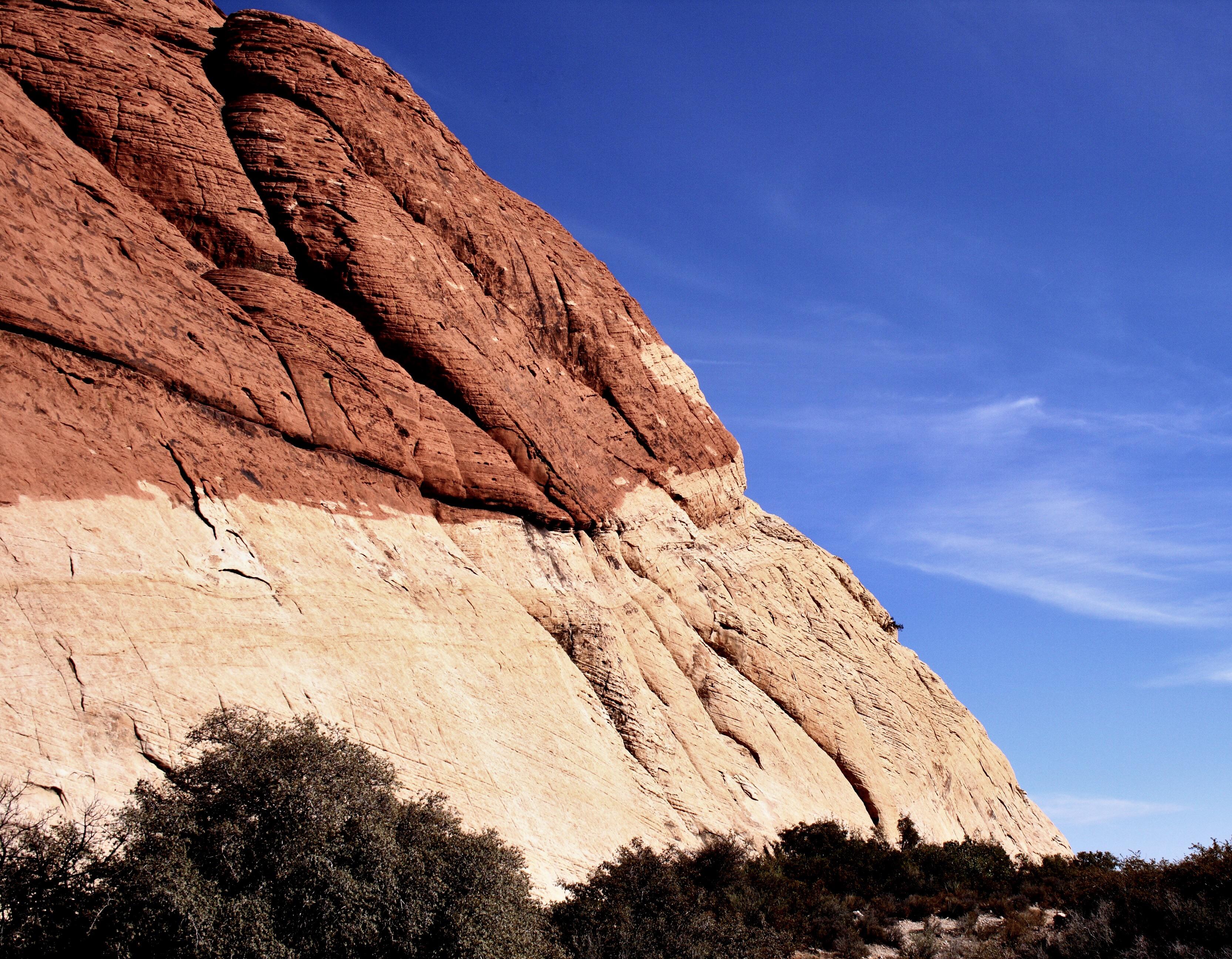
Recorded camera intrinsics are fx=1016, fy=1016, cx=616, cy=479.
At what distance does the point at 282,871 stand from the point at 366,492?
9973 millimetres

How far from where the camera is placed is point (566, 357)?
31250mm

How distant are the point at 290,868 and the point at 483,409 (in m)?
14.3

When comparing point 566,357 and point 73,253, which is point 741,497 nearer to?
point 566,357

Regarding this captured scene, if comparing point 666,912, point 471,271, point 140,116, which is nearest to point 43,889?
point 666,912

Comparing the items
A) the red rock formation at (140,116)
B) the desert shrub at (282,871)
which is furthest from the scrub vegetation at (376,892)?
the red rock formation at (140,116)

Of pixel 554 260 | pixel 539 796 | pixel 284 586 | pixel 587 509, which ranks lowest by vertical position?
pixel 539 796

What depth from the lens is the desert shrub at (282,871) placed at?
11.4m

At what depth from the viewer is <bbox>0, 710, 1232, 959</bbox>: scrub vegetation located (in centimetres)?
1136

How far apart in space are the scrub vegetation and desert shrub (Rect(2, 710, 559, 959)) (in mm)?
22

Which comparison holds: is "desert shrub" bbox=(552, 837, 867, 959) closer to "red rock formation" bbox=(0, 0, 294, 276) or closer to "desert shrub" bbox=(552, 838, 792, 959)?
"desert shrub" bbox=(552, 838, 792, 959)

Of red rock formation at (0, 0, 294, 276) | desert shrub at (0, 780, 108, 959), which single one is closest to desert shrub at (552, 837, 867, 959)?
desert shrub at (0, 780, 108, 959)

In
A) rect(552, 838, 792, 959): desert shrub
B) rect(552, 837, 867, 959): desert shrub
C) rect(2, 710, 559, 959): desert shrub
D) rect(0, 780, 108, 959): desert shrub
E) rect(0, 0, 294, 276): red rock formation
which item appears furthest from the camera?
rect(0, 0, 294, 276): red rock formation

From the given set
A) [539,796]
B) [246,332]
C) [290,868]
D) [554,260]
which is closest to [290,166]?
[246,332]

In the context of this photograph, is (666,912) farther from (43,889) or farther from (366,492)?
(366,492)
